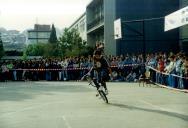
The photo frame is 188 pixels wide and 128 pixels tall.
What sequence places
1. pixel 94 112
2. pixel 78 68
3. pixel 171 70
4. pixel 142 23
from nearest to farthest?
pixel 94 112 < pixel 171 70 < pixel 78 68 < pixel 142 23

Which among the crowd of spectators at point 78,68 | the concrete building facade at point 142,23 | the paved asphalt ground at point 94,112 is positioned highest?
the concrete building facade at point 142,23

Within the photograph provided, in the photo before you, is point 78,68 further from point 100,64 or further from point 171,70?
point 100,64

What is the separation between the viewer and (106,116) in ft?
40.1

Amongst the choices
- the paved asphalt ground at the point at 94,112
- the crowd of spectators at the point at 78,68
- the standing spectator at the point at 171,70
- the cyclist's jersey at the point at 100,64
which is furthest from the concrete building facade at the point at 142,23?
the cyclist's jersey at the point at 100,64

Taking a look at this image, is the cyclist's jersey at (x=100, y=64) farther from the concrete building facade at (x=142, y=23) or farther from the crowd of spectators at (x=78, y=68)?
the concrete building facade at (x=142, y=23)

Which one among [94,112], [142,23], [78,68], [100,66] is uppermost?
[142,23]

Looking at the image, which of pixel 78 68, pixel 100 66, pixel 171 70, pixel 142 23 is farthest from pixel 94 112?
pixel 142 23

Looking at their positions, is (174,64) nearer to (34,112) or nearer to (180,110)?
(180,110)

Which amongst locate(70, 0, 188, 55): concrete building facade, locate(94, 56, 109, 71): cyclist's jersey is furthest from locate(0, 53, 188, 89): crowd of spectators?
locate(70, 0, 188, 55): concrete building facade

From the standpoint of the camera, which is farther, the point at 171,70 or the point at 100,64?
the point at 171,70

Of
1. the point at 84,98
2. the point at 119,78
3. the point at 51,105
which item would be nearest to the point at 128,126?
the point at 51,105


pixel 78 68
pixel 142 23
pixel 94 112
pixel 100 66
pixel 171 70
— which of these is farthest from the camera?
pixel 142 23

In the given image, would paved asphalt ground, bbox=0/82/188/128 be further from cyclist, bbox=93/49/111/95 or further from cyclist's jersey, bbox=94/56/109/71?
cyclist's jersey, bbox=94/56/109/71

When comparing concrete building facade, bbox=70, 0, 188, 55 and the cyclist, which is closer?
the cyclist
